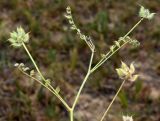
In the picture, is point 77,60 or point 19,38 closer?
point 19,38

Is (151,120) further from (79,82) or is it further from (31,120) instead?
(31,120)

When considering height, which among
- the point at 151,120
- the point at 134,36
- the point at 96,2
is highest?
the point at 96,2

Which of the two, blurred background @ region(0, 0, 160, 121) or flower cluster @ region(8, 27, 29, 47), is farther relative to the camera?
blurred background @ region(0, 0, 160, 121)

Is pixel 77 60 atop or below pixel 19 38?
atop

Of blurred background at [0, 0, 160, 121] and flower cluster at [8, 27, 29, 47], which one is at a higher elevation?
blurred background at [0, 0, 160, 121]

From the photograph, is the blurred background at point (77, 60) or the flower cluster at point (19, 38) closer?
the flower cluster at point (19, 38)

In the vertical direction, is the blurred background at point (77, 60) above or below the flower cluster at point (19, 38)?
above

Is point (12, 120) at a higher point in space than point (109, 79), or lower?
lower

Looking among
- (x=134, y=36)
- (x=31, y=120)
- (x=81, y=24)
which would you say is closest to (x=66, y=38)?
(x=81, y=24)
